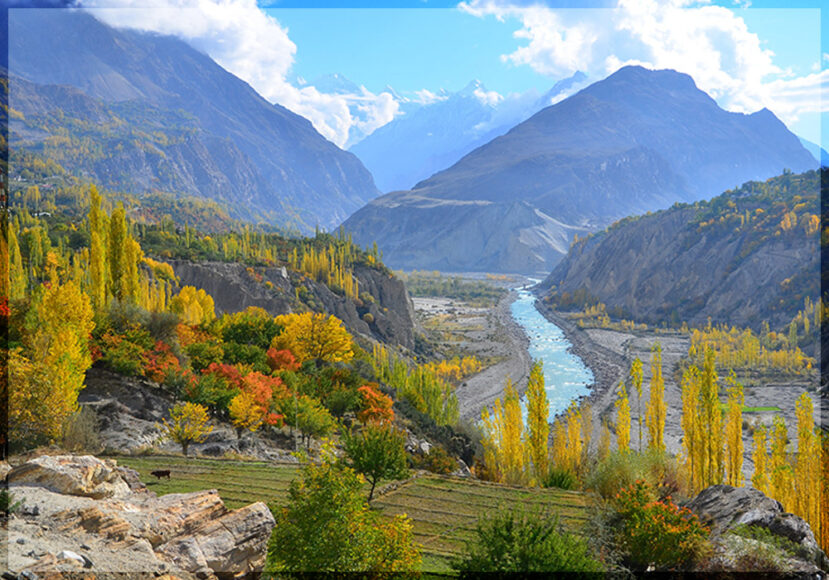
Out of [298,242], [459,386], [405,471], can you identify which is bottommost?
[459,386]

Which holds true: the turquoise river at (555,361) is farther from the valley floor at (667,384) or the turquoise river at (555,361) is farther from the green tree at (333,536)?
the green tree at (333,536)

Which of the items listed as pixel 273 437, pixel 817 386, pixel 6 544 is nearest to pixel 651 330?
pixel 817 386

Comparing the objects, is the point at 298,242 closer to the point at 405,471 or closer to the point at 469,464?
the point at 469,464

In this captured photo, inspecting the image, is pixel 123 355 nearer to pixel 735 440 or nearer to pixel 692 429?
Result: pixel 692 429

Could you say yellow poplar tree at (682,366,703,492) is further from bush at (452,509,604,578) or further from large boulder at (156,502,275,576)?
large boulder at (156,502,275,576)

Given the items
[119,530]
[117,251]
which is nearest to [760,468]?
[119,530]

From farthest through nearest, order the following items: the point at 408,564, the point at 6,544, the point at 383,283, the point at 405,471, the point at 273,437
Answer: the point at 383,283
the point at 273,437
the point at 405,471
the point at 408,564
the point at 6,544

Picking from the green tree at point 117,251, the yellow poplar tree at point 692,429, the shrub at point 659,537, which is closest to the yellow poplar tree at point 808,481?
the yellow poplar tree at point 692,429

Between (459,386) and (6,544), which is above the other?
(6,544)
